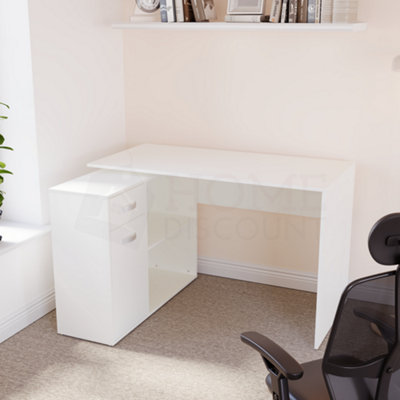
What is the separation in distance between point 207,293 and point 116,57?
1468 millimetres

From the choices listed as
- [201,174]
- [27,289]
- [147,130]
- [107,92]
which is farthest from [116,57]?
[27,289]

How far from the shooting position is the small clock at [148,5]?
321 centimetres

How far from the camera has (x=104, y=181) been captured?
2.91 m

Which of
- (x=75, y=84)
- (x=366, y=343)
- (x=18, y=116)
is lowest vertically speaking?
(x=366, y=343)

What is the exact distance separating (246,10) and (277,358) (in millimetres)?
1883

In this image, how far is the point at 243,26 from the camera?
115 inches

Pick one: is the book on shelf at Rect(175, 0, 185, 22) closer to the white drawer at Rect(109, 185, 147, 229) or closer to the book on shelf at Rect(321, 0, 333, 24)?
the book on shelf at Rect(321, 0, 333, 24)

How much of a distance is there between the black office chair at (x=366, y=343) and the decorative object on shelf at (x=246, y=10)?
1.73m

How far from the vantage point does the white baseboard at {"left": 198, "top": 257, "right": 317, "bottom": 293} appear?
3.44 metres

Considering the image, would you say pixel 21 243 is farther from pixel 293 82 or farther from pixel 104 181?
pixel 293 82

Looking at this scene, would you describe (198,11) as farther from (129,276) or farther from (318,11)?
(129,276)

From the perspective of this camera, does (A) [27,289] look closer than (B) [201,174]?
No

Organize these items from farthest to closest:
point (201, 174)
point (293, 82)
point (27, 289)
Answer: point (293, 82)
point (27, 289)
point (201, 174)

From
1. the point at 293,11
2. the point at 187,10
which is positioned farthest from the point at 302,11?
the point at 187,10
